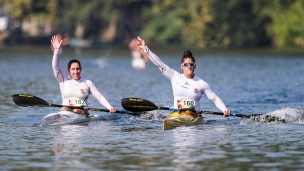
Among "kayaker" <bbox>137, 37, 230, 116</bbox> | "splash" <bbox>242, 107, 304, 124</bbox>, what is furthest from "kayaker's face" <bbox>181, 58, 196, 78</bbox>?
"splash" <bbox>242, 107, 304, 124</bbox>

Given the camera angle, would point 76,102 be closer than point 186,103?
No

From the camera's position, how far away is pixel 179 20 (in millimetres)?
97812

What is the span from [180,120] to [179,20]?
76.2 metres

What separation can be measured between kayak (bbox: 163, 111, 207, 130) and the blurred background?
50848 mm

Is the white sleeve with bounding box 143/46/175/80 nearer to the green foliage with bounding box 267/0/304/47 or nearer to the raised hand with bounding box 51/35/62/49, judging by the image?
the raised hand with bounding box 51/35/62/49

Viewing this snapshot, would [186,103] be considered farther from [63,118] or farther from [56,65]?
[56,65]

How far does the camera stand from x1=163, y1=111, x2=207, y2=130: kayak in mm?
21719

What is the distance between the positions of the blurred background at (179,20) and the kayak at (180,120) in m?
50.8

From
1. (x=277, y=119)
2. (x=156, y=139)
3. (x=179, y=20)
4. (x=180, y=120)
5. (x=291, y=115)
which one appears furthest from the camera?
(x=179, y=20)

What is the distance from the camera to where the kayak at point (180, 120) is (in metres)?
21.7

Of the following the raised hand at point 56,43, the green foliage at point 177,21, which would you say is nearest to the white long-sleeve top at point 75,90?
the raised hand at point 56,43

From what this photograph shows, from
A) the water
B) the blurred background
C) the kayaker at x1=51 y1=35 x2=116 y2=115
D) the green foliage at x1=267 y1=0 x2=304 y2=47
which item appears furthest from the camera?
the blurred background

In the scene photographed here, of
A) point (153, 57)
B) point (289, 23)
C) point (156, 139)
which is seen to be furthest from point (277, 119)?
point (289, 23)

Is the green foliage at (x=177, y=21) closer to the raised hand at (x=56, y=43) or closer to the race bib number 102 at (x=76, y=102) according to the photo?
the race bib number 102 at (x=76, y=102)
